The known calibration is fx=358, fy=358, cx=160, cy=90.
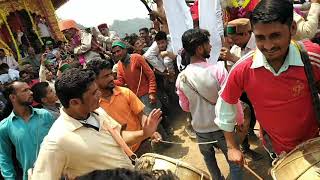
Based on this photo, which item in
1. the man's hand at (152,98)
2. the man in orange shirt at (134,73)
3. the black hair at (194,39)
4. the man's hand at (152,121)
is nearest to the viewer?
the man's hand at (152,121)

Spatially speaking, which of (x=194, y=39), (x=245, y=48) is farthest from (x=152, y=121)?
(x=245, y=48)

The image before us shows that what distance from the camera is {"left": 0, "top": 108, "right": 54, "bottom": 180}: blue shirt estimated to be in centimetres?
350

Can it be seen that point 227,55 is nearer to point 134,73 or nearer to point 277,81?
point 277,81

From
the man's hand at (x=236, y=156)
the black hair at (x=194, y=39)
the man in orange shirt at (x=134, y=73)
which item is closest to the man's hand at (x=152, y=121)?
the man's hand at (x=236, y=156)

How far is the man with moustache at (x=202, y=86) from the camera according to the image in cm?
311

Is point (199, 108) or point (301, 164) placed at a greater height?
point (301, 164)

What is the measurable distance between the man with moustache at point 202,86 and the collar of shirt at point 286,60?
105 centimetres

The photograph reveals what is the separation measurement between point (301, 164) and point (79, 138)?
135 centimetres

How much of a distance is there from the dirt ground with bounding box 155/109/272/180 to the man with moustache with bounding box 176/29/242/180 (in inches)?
15.6

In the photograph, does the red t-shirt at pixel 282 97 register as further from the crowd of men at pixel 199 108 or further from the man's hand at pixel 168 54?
the man's hand at pixel 168 54

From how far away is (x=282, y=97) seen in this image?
80.5 inches

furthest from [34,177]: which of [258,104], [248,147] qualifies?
[248,147]

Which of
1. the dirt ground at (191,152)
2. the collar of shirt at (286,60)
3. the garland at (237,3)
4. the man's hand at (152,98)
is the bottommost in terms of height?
the dirt ground at (191,152)

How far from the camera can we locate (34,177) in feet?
7.24
